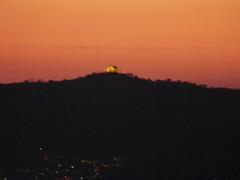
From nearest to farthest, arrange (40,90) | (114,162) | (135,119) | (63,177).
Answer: (63,177) < (114,162) < (135,119) < (40,90)

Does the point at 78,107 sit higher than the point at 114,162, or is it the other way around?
the point at 78,107

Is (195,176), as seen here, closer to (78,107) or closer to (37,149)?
(37,149)

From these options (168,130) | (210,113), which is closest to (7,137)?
(168,130)

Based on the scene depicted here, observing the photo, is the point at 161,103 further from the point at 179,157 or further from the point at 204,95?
the point at 179,157

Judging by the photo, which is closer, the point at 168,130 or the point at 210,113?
the point at 168,130

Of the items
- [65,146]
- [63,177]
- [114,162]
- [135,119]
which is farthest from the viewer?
[135,119]

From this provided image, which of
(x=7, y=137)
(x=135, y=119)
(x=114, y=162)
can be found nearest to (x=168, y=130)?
(x=135, y=119)
